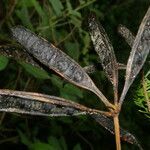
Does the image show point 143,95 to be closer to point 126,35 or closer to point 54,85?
point 126,35

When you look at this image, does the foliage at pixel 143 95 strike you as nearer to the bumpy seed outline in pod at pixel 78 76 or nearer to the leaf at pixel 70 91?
the bumpy seed outline in pod at pixel 78 76

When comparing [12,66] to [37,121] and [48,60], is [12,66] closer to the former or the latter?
[37,121]

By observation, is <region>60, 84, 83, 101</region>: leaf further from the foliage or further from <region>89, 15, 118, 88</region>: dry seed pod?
<region>89, 15, 118, 88</region>: dry seed pod

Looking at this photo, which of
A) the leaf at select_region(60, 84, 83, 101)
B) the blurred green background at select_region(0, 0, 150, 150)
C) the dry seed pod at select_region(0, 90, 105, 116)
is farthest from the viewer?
the blurred green background at select_region(0, 0, 150, 150)

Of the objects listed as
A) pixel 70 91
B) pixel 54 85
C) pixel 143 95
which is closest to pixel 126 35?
pixel 143 95

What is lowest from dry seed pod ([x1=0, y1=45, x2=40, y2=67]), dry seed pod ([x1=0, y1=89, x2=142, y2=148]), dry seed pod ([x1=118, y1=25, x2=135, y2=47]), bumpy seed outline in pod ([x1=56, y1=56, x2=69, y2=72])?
dry seed pod ([x1=0, y1=89, x2=142, y2=148])

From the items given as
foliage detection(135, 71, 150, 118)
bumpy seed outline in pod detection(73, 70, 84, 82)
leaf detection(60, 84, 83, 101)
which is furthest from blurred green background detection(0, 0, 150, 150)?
bumpy seed outline in pod detection(73, 70, 84, 82)

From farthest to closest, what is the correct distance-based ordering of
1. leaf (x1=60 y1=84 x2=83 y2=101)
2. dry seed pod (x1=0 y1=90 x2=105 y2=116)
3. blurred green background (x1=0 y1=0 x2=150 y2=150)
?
blurred green background (x1=0 y1=0 x2=150 y2=150), leaf (x1=60 y1=84 x2=83 y2=101), dry seed pod (x1=0 y1=90 x2=105 y2=116)

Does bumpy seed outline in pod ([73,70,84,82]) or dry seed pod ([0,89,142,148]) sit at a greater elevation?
bumpy seed outline in pod ([73,70,84,82])
